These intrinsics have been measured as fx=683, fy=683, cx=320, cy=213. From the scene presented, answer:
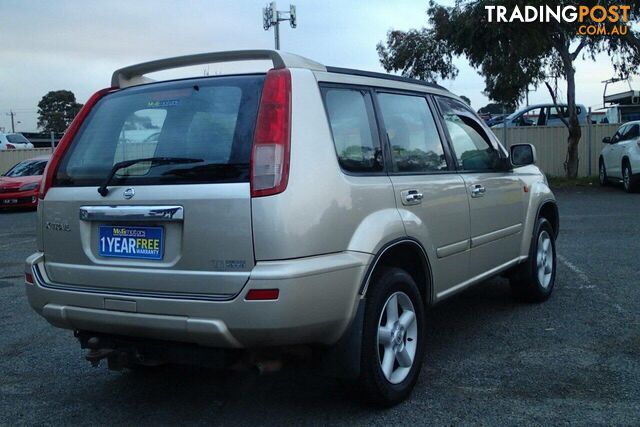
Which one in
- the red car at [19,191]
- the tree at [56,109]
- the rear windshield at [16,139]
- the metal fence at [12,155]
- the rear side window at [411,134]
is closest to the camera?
the rear side window at [411,134]

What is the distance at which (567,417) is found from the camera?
139 inches

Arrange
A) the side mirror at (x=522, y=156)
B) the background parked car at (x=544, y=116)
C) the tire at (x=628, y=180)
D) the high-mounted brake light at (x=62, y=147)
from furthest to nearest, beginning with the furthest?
the background parked car at (x=544, y=116)
the tire at (x=628, y=180)
the side mirror at (x=522, y=156)
the high-mounted brake light at (x=62, y=147)

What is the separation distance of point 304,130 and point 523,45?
16690 millimetres

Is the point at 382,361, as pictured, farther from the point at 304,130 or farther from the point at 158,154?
the point at 158,154

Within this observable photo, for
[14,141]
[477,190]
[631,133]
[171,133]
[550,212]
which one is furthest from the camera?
[14,141]

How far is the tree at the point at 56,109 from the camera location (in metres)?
65.6

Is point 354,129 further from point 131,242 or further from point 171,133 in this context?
point 131,242

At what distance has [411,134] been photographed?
13.9 ft

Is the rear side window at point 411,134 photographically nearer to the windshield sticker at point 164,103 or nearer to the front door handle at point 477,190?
the front door handle at point 477,190

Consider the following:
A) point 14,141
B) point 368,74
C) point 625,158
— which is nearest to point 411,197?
point 368,74

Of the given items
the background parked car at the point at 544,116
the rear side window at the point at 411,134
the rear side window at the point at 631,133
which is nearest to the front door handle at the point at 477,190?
the rear side window at the point at 411,134

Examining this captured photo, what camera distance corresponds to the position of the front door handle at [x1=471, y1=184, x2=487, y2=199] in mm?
4672

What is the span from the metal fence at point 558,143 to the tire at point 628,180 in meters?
4.61

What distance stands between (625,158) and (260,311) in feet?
49.1
